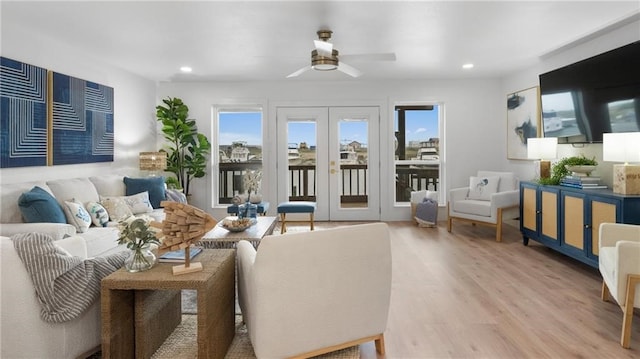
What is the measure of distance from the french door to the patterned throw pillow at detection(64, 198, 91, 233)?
3.42m

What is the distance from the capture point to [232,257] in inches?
96.7

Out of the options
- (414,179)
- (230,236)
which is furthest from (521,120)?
(230,236)

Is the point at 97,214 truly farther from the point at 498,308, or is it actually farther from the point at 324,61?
the point at 498,308

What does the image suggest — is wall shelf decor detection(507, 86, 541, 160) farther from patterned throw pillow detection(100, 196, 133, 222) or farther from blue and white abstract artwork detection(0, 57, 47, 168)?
blue and white abstract artwork detection(0, 57, 47, 168)

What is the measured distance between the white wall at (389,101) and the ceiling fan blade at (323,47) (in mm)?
3109

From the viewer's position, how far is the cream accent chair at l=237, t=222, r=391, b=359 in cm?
195

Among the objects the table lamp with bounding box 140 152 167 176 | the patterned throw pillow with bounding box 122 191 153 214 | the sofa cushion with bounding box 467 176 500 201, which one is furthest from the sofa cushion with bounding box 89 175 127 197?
the sofa cushion with bounding box 467 176 500 201

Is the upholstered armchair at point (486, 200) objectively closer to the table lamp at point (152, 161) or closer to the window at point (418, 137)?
the window at point (418, 137)

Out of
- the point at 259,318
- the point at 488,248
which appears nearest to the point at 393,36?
the point at 488,248

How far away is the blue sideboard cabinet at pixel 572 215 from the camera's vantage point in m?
3.40

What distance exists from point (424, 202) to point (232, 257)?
445 cm

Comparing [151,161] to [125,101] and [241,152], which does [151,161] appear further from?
[241,152]

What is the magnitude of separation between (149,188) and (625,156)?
499cm

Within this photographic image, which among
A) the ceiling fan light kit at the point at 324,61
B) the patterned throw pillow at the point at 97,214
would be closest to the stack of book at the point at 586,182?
the ceiling fan light kit at the point at 324,61
